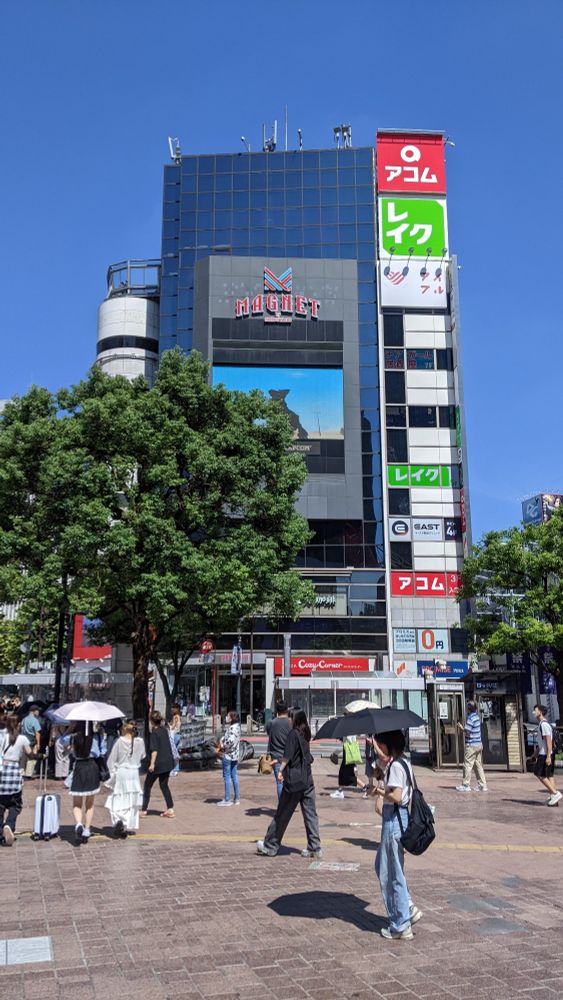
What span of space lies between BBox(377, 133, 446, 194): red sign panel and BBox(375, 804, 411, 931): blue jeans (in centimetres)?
5763

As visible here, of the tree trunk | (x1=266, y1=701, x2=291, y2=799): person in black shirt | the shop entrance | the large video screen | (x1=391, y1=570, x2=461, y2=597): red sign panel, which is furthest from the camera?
the large video screen

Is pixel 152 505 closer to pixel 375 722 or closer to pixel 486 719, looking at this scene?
pixel 486 719

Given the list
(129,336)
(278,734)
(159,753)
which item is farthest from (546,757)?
(129,336)

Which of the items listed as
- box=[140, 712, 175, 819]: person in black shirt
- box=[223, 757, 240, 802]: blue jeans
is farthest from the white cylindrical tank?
box=[140, 712, 175, 819]: person in black shirt

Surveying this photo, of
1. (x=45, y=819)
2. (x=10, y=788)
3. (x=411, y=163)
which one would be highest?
(x=411, y=163)

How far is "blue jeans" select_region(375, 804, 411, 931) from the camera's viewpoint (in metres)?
6.59

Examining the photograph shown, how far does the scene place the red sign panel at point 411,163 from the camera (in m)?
58.6

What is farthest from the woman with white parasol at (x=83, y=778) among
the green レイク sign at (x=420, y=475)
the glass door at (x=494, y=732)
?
the green レイク sign at (x=420, y=475)

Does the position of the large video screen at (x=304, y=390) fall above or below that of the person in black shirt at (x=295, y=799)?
above

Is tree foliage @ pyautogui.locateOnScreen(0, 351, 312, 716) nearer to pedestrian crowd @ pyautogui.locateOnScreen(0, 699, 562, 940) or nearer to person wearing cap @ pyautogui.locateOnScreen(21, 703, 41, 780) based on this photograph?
person wearing cap @ pyautogui.locateOnScreen(21, 703, 41, 780)

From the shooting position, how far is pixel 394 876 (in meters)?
6.62

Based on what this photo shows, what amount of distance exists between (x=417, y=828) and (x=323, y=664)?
43.5 m

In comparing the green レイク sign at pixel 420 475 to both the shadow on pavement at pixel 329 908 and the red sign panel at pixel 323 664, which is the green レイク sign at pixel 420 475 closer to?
the red sign panel at pixel 323 664

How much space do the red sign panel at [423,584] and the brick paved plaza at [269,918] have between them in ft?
128
